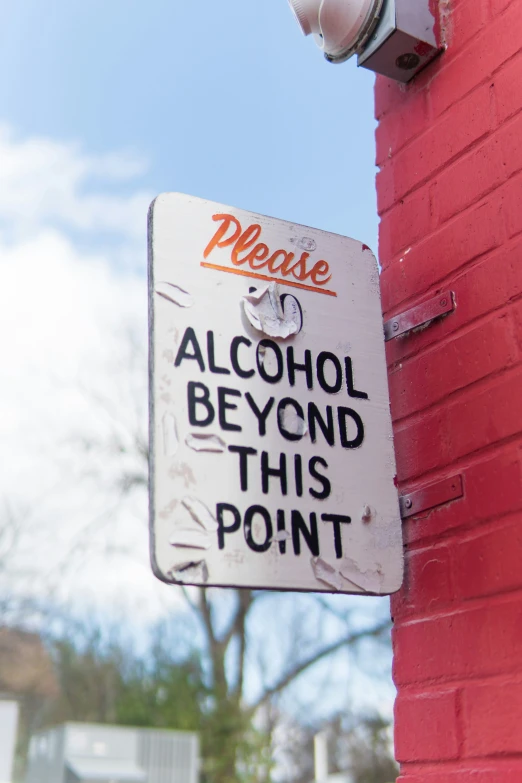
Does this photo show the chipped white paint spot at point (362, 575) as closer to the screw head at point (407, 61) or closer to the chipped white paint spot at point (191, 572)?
the chipped white paint spot at point (191, 572)

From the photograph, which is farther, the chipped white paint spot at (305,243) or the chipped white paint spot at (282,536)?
the chipped white paint spot at (305,243)

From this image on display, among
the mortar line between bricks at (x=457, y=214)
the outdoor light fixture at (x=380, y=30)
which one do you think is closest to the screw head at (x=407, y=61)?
the outdoor light fixture at (x=380, y=30)

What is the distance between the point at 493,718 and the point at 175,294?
0.76m

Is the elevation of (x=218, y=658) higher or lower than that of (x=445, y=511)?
higher

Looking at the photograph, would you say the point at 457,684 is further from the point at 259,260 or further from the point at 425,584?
the point at 259,260

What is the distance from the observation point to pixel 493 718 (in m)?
1.17

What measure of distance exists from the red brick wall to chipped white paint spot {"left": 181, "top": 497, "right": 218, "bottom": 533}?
41 centimetres

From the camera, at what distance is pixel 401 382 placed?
1.54 meters

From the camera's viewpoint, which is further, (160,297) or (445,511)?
(445,511)

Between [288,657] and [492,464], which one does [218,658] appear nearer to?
[288,657]

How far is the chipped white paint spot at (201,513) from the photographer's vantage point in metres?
1.15

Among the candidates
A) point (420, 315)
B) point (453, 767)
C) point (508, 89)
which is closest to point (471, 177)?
point (508, 89)

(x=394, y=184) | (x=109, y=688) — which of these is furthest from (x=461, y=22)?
(x=109, y=688)

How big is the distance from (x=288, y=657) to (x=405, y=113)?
1088 cm
